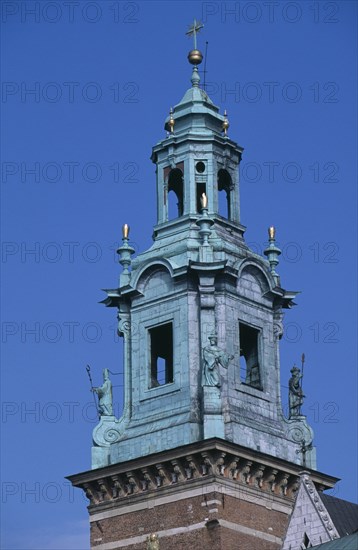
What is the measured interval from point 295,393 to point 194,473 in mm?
7405

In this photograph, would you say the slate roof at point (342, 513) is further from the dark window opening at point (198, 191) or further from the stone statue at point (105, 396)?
the dark window opening at point (198, 191)

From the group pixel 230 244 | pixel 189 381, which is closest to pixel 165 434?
pixel 189 381

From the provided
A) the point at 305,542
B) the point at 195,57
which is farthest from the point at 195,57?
the point at 305,542

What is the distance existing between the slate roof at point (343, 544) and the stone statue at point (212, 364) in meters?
11.1

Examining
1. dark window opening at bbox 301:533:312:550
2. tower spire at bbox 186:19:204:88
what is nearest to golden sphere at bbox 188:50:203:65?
tower spire at bbox 186:19:204:88

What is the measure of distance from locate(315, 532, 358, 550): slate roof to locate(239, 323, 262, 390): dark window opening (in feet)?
45.0

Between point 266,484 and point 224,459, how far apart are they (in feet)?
9.23

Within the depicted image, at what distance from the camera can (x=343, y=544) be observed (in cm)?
7594

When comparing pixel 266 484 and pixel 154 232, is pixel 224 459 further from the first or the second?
pixel 154 232

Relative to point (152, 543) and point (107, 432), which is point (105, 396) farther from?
point (152, 543)

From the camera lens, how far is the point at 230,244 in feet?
298

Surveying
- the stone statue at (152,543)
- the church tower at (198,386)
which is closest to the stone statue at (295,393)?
the church tower at (198,386)

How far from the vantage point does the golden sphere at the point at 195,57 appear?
94812 mm

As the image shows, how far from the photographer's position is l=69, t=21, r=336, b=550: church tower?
85062 millimetres
